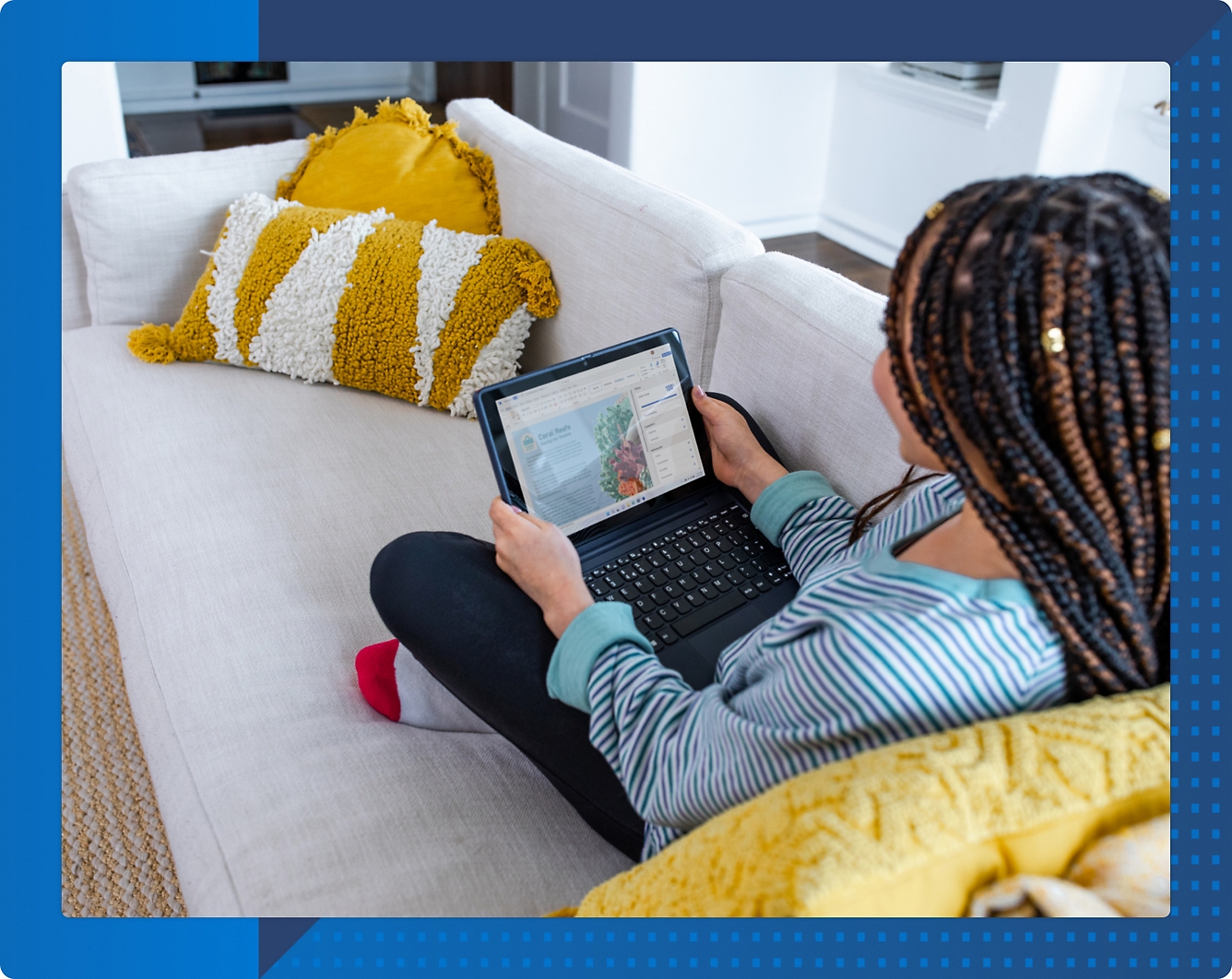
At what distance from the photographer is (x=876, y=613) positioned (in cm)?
61

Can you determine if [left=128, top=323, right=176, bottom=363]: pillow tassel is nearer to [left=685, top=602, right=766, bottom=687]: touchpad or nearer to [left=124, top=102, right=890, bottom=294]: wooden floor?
[left=685, top=602, right=766, bottom=687]: touchpad

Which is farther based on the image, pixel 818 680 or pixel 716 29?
pixel 716 29

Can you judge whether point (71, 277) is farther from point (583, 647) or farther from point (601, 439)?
point (583, 647)

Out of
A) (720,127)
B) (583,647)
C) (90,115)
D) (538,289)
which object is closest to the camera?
(583,647)

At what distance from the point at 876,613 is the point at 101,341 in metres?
1.54

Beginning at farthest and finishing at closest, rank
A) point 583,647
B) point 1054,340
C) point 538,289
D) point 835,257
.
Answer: point 835,257 < point 538,289 < point 583,647 < point 1054,340

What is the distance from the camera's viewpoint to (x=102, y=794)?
4.24ft

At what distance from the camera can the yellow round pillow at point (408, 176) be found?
166 centimetres

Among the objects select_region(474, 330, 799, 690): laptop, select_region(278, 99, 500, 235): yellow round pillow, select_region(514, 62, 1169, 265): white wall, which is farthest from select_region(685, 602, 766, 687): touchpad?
select_region(514, 62, 1169, 265): white wall

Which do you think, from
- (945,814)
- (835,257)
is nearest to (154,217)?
(945,814)

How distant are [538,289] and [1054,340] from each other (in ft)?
3.33

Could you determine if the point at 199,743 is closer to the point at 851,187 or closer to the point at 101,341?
the point at 101,341

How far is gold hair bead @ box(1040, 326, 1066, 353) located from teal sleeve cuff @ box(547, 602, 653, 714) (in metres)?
0.41

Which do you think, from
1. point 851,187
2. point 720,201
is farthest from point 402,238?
point 851,187
